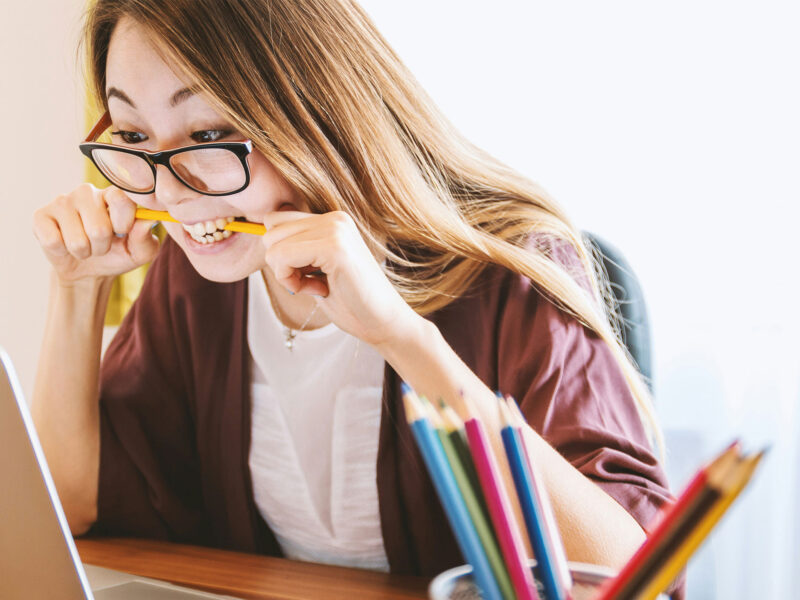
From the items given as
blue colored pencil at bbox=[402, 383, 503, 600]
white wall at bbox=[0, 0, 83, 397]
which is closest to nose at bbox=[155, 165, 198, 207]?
blue colored pencil at bbox=[402, 383, 503, 600]

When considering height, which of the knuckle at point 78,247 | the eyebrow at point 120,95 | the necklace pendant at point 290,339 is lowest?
the necklace pendant at point 290,339

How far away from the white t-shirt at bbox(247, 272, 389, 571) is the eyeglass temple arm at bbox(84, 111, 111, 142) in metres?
0.33

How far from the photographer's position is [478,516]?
31 cm

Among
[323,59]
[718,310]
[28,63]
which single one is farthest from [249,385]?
[28,63]

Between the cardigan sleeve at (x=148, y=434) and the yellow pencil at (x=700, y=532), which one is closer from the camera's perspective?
the yellow pencil at (x=700, y=532)

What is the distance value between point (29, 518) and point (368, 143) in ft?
1.72

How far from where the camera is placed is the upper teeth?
36.0 inches

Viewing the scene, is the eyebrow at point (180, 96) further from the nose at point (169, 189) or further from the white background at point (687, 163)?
the white background at point (687, 163)

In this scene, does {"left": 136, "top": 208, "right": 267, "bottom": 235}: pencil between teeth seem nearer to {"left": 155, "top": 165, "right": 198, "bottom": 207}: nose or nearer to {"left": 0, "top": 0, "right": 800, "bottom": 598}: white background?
{"left": 155, "top": 165, "right": 198, "bottom": 207}: nose

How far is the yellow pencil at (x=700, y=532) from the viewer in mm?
219

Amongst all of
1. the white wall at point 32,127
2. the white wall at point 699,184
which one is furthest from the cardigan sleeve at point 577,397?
the white wall at point 32,127

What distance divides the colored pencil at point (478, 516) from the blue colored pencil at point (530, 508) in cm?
2

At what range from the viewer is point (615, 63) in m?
1.64

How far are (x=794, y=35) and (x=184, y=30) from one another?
45.9 inches
